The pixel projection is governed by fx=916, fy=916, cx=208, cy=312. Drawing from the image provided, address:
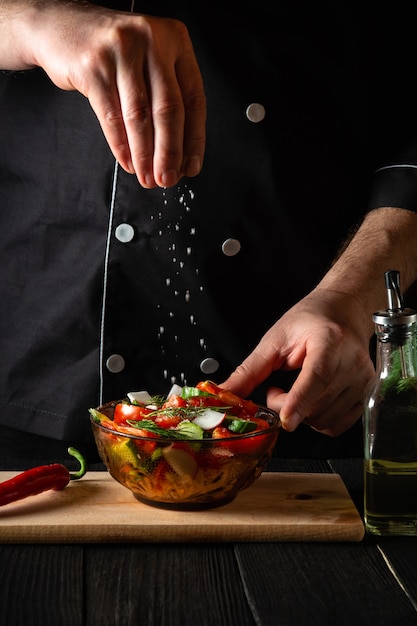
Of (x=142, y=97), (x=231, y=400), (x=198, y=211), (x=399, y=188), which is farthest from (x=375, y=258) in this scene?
(x=142, y=97)

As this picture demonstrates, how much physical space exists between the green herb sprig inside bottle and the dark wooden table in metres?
0.04

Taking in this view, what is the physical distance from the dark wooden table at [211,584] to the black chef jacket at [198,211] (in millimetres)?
608

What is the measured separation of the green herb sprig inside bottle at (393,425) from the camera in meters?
Result: 1.24

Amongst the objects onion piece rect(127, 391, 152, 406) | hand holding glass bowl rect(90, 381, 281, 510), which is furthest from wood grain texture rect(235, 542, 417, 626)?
onion piece rect(127, 391, 152, 406)

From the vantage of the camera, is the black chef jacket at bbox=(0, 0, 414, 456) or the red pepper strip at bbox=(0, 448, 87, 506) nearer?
the red pepper strip at bbox=(0, 448, 87, 506)

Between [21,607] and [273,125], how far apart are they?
1069 mm

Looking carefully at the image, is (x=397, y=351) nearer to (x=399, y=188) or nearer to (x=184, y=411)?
(x=184, y=411)

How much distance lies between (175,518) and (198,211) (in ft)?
2.26

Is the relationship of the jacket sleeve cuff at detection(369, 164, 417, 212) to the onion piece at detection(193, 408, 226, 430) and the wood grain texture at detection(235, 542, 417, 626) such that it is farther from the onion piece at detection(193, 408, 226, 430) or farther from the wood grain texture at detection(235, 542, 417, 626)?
the wood grain texture at detection(235, 542, 417, 626)

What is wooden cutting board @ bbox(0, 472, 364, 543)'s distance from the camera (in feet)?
4.09

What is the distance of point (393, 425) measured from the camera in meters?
1.24

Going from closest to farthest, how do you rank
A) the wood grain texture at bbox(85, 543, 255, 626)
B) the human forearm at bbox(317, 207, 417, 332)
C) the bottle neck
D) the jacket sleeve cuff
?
the wood grain texture at bbox(85, 543, 255, 626), the bottle neck, the human forearm at bbox(317, 207, 417, 332), the jacket sleeve cuff

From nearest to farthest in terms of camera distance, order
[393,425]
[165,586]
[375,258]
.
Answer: [165,586] < [393,425] < [375,258]

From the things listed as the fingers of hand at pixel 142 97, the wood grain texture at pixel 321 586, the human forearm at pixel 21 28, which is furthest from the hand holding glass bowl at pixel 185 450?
the human forearm at pixel 21 28
